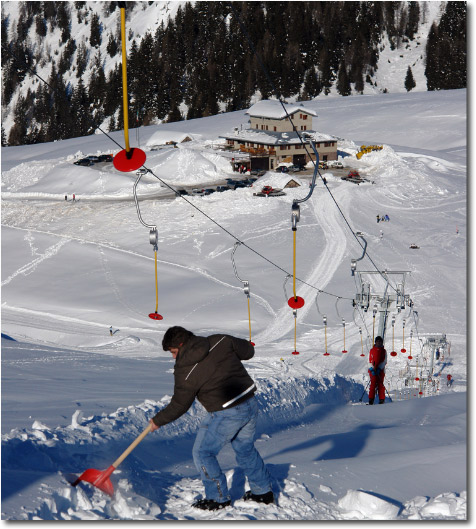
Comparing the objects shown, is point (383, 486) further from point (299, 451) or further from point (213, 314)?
point (213, 314)

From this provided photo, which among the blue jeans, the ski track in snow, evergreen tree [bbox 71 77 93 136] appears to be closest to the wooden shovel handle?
the blue jeans

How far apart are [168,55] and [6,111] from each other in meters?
38.6

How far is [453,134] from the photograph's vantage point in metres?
64.4

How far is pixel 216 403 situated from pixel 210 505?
0.84 m

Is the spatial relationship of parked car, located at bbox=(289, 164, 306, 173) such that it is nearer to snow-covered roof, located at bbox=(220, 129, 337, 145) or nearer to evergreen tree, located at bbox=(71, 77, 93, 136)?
snow-covered roof, located at bbox=(220, 129, 337, 145)

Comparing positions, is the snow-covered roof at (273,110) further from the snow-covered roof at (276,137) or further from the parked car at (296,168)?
the parked car at (296,168)

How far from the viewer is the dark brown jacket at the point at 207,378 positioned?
17.2 ft

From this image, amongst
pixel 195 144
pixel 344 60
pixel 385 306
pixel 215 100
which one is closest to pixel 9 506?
pixel 385 306

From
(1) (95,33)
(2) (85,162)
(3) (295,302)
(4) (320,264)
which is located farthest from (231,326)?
(1) (95,33)

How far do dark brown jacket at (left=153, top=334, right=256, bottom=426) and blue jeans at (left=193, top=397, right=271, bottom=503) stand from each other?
3.7 inches

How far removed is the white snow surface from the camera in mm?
5711

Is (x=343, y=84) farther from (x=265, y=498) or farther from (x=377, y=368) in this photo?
(x=265, y=498)

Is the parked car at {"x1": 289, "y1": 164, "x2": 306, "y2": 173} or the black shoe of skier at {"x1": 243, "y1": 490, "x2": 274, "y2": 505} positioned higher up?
the parked car at {"x1": 289, "y1": 164, "x2": 306, "y2": 173}

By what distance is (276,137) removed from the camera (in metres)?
56.2
